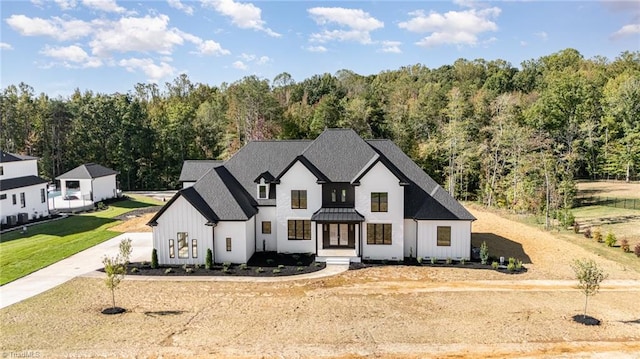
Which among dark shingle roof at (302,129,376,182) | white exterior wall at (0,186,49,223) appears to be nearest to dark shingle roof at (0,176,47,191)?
white exterior wall at (0,186,49,223)

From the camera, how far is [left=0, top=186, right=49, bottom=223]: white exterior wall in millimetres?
35062

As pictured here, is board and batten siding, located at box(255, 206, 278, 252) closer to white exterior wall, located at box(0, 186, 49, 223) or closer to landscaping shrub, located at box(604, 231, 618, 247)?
white exterior wall, located at box(0, 186, 49, 223)

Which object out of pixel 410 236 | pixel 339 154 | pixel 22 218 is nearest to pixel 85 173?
pixel 22 218

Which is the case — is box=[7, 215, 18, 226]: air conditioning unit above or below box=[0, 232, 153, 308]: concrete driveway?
above

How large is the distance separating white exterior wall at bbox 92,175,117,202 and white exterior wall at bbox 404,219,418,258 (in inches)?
1435

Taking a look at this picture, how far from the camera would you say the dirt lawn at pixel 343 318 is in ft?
48.2

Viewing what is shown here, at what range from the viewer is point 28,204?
123 feet

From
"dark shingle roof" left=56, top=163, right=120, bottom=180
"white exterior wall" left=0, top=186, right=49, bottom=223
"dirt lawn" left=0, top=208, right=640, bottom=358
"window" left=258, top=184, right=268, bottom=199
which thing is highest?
"dark shingle roof" left=56, top=163, right=120, bottom=180

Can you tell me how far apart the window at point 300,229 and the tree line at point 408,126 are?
98.0ft

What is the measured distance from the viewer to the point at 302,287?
Answer: 21.6 metres

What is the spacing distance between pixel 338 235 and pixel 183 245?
32.0ft

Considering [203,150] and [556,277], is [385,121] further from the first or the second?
[556,277]

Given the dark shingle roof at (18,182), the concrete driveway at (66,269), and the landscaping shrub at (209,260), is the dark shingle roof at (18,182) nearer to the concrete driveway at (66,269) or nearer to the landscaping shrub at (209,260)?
the concrete driveway at (66,269)

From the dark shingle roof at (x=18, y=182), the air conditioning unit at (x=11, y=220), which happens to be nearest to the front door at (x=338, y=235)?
the air conditioning unit at (x=11, y=220)
